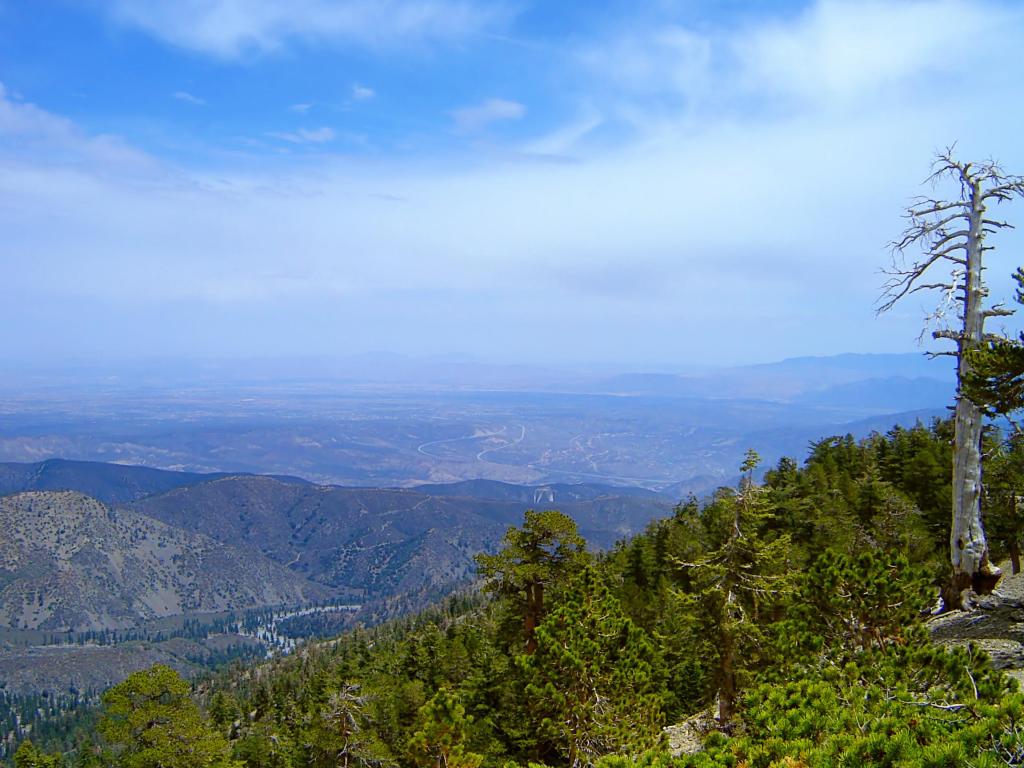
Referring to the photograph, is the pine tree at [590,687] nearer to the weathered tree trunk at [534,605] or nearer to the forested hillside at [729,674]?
the forested hillside at [729,674]

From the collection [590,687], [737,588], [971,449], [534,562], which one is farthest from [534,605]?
[971,449]

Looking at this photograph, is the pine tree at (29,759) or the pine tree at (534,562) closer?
the pine tree at (534,562)

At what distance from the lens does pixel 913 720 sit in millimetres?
6195

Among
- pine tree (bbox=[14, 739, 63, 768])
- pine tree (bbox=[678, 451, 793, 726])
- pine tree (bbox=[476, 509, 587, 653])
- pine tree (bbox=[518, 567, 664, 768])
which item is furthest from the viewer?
pine tree (bbox=[14, 739, 63, 768])

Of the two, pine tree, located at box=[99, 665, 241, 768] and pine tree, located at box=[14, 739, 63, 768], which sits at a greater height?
pine tree, located at box=[99, 665, 241, 768]

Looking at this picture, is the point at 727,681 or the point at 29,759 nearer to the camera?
the point at 727,681

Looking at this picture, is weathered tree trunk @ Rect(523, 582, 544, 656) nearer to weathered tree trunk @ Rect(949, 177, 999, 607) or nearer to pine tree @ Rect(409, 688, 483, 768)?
pine tree @ Rect(409, 688, 483, 768)

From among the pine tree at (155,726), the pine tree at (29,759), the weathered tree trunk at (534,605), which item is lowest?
the pine tree at (29,759)

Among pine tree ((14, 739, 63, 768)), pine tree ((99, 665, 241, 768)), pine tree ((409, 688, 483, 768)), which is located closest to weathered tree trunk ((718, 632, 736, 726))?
pine tree ((409, 688, 483, 768))

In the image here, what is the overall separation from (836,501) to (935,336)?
978 inches

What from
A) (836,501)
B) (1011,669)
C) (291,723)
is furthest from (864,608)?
(291,723)

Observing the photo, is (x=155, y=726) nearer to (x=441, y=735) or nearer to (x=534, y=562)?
(x=441, y=735)

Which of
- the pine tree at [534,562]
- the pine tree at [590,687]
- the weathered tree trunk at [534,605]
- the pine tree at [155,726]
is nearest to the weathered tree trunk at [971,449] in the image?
the pine tree at [590,687]

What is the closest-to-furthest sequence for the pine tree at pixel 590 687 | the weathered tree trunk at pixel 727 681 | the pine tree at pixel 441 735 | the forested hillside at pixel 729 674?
the forested hillside at pixel 729 674 < the pine tree at pixel 441 735 < the pine tree at pixel 590 687 < the weathered tree trunk at pixel 727 681
